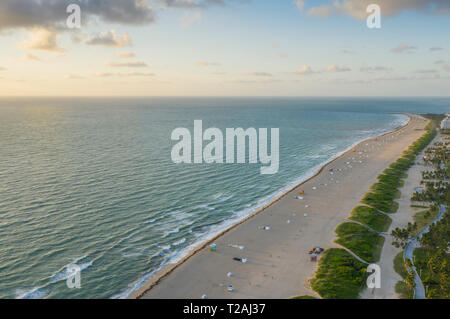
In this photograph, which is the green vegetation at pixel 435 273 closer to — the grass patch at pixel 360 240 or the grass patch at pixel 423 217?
the grass patch at pixel 360 240

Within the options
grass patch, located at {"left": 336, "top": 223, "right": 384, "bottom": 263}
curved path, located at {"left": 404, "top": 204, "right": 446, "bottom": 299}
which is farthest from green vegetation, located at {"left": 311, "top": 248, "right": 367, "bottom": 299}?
curved path, located at {"left": 404, "top": 204, "right": 446, "bottom": 299}

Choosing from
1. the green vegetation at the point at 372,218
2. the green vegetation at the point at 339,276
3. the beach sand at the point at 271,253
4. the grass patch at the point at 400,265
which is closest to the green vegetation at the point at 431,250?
the grass patch at the point at 400,265

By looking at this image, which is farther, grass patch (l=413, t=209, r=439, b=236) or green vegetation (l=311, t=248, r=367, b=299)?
grass patch (l=413, t=209, r=439, b=236)

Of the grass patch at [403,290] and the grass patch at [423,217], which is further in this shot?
the grass patch at [423,217]

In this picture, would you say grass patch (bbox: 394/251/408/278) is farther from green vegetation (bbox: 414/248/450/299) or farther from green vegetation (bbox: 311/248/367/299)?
green vegetation (bbox: 311/248/367/299)

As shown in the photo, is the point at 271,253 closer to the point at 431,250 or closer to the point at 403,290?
the point at 403,290

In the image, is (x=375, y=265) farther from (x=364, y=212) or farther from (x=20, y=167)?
(x=20, y=167)
